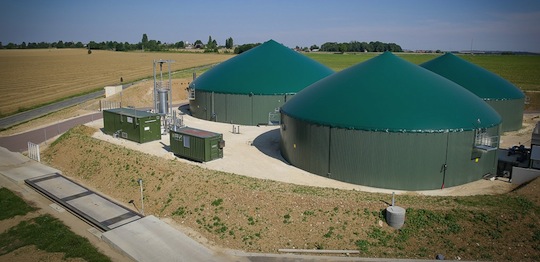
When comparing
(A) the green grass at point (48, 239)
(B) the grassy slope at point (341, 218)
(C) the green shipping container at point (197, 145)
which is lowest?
(A) the green grass at point (48, 239)

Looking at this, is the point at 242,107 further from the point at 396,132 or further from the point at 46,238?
the point at 46,238

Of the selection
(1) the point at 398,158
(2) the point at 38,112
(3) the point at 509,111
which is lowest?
(2) the point at 38,112

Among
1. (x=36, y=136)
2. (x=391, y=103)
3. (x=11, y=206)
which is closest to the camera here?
(x=11, y=206)

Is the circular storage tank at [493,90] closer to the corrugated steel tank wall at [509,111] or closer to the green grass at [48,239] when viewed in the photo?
the corrugated steel tank wall at [509,111]

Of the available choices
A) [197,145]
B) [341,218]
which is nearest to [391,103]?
[341,218]

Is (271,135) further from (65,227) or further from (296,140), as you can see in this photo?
(65,227)

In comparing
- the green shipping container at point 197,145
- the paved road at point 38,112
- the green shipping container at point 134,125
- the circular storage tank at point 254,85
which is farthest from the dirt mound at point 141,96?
the green shipping container at point 197,145

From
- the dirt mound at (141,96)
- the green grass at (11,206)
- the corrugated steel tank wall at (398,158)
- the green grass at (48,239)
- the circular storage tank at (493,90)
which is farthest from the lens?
the dirt mound at (141,96)

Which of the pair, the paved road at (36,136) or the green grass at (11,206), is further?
the paved road at (36,136)

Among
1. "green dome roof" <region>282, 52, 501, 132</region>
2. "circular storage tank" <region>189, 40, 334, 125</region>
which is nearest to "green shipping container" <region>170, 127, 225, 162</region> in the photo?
"green dome roof" <region>282, 52, 501, 132</region>
